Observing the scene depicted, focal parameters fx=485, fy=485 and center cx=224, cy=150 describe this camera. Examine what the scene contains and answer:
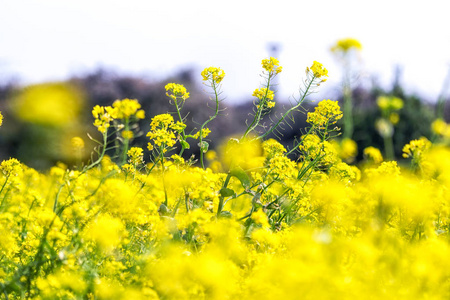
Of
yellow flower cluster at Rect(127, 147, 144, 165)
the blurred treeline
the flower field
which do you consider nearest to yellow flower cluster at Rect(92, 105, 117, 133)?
the flower field

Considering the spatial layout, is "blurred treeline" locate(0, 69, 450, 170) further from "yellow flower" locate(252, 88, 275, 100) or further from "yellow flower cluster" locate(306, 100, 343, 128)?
"yellow flower" locate(252, 88, 275, 100)

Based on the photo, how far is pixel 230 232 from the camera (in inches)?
91.4

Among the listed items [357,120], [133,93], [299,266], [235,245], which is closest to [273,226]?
[235,245]

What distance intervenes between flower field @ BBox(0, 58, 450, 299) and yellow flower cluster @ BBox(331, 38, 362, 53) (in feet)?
1.21

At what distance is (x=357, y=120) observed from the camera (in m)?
10.4

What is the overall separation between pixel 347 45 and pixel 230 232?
83.9 inches

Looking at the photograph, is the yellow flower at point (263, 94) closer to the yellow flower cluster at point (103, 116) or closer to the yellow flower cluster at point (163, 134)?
the yellow flower cluster at point (163, 134)

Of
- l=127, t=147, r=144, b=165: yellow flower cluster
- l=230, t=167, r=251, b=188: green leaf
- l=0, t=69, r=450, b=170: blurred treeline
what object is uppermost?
l=230, t=167, r=251, b=188: green leaf

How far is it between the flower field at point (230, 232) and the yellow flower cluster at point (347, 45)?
0.37 metres

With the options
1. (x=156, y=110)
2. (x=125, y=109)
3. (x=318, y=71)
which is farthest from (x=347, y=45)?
(x=156, y=110)

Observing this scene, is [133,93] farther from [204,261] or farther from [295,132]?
[204,261]

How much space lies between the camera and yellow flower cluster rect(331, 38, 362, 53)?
12.4 ft

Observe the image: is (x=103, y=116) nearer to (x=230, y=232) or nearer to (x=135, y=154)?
(x=230, y=232)

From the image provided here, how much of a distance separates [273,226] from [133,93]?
11.3 meters
